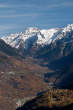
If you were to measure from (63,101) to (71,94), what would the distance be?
482 inches

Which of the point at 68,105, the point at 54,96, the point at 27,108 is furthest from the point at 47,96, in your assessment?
the point at 68,105

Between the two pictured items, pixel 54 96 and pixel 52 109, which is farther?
pixel 54 96

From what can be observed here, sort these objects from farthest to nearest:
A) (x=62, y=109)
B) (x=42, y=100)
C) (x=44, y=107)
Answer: (x=42, y=100) → (x=44, y=107) → (x=62, y=109)

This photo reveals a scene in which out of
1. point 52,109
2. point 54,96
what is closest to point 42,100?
point 54,96

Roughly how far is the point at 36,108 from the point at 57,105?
9.30m

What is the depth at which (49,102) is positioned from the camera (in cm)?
12319

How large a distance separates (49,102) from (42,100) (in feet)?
21.0

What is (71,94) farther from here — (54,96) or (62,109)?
(62,109)

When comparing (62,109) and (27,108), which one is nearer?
(62,109)

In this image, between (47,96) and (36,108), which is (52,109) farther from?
(47,96)

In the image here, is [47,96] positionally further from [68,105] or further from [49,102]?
[68,105]

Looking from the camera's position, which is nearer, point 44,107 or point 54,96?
point 44,107

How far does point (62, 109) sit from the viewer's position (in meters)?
110

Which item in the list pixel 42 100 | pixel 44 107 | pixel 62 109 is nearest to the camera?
pixel 62 109
